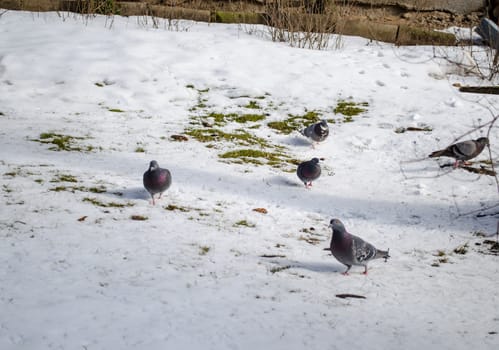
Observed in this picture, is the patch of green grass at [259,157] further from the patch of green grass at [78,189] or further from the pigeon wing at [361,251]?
the pigeon wing at [361,251]

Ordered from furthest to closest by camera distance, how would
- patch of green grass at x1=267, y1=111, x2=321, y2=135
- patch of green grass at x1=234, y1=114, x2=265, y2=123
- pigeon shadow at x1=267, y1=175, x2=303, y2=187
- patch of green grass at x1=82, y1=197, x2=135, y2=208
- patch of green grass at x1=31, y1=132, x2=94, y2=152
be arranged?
patch of green grass at x1=234, y1=114, x2=265, y2=123 < patch of green grass at x1=267, y1=111, x2=321, y2=135 < patch of green grass at x1=31, y1=132, x2=94, y2=152 < pigeon shadow at x1=267, y1=175, x2=303, y2=187 < patch of green grass at x1=82, y1=197, x2=135, y2=208

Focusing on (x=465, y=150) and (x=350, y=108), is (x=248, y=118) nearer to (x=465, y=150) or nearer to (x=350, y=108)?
(x=350, y=108)

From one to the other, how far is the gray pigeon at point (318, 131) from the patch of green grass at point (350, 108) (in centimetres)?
131

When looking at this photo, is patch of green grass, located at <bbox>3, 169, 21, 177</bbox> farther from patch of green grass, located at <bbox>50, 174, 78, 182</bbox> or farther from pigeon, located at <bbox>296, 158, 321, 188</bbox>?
pigeon, located at <bbox>296, 158, 321, 188</bbox>

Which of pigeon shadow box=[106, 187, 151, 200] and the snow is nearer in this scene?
the snow

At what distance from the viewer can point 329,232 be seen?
504cm

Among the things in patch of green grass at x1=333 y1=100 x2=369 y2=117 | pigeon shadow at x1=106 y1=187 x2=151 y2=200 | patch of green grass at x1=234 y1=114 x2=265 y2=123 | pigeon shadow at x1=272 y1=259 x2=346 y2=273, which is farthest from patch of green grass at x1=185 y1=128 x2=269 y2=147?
pigeon shadow at x1=272 y1=259 x2=346 y2=273

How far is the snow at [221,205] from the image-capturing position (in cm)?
316

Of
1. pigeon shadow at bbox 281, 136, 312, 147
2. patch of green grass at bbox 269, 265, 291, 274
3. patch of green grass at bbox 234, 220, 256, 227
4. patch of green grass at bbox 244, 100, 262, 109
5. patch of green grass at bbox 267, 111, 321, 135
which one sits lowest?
patch of green grass at bbox 234, 220, 256, 227

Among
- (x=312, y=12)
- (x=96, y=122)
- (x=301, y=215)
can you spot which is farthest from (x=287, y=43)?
(x=301, y=215)

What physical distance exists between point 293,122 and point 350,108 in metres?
1.22

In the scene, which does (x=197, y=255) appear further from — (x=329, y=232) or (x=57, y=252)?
(x=329, y=232)

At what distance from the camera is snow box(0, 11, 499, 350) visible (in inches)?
124

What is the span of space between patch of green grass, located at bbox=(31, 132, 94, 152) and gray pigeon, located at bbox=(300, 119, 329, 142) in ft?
10.3
